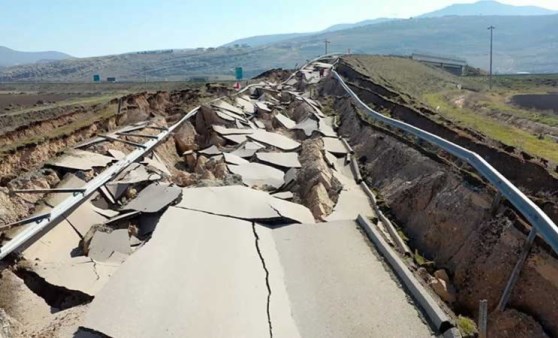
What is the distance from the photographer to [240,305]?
6.03 metres

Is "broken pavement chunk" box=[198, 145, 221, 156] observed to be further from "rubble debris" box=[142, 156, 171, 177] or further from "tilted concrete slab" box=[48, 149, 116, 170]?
"tilted concrete slab" box=[48, 149, 116, 170]

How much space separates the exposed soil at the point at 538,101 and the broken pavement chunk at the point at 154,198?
29.2 metres

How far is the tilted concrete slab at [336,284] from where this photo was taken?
5672 millimetres

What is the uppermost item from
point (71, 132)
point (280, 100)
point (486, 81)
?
point (71, 132)

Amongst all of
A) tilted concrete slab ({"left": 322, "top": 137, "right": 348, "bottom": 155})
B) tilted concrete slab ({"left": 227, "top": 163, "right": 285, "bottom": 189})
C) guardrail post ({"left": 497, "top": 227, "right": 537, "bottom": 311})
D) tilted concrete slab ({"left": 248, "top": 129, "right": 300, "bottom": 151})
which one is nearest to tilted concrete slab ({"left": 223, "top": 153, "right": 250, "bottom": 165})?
tilted concrete slab ({"left": 227, "top": 163, "right": 285, "bottom": 189})

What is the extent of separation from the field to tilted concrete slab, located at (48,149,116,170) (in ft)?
29.2

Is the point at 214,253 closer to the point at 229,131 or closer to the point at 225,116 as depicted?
the point at 229,131

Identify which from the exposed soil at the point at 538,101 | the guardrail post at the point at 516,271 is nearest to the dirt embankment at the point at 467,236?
the guardrail post at the point at 516,271

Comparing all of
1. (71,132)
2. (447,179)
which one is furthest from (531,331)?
(71,132)

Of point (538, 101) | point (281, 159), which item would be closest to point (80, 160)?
point (281, 159)

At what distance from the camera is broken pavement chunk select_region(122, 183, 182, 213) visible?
29.4ft

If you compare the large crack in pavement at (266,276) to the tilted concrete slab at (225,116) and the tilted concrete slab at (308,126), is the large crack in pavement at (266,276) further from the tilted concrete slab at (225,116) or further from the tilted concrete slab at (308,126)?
the tilted concrete slab at (225,116)

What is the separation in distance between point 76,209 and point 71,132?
5.45 m

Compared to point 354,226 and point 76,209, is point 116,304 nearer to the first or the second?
point 76,209
